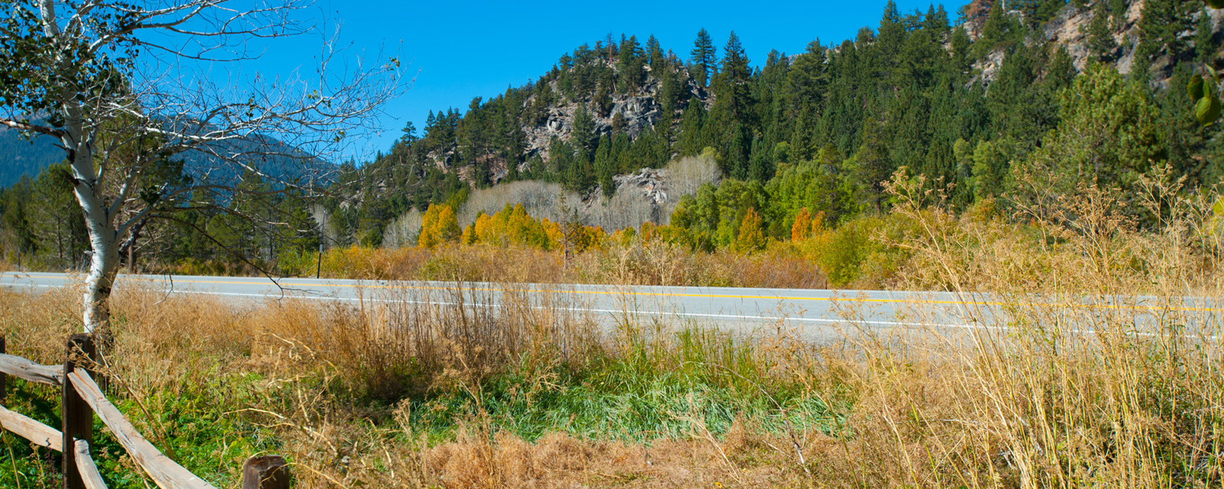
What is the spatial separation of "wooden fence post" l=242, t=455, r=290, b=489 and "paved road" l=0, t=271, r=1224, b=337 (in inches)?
93.4

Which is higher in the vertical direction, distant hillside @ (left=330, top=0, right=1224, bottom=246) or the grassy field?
distant hillside @ (left=330, top=0, right=1224, bottom=246)

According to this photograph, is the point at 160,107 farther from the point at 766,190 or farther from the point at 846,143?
the point at 846,143

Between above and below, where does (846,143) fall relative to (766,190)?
above

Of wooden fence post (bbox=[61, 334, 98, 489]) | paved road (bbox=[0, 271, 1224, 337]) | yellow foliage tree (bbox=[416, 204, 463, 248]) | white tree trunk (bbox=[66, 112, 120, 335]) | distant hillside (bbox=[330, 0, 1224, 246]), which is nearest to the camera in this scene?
paved road (bbox=[0, 271, 1224, 337])

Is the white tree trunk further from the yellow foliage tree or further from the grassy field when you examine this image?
the yellow foliage tree

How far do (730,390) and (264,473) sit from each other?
141 inches

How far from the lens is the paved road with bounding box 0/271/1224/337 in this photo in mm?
2967

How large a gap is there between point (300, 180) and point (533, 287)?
213 centimetres

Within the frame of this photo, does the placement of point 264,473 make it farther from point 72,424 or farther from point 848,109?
point 848,109

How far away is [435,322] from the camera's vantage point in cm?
616

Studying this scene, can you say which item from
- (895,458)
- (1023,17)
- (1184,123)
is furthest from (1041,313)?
(1023,17)

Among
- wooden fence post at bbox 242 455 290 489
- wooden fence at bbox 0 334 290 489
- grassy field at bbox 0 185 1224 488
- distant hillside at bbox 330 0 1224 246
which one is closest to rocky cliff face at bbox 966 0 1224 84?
→ distant hillside at bbox 330 0 1224 246

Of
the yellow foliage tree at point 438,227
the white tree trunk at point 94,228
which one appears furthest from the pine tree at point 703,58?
the white tree trunk at point 94,228

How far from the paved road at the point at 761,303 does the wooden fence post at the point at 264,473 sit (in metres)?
2.37
